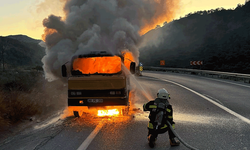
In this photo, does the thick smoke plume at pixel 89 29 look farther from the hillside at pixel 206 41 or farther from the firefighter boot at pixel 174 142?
the hillside at pixel 206 41

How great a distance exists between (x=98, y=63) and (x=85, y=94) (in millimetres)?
1166

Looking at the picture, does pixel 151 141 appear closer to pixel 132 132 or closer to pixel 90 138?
pixel 132 132

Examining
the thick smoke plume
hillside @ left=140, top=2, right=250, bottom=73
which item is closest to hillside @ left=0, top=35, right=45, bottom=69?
hillside @ left=140, top=2, right=250, bottom=73

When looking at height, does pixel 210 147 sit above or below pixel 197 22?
below

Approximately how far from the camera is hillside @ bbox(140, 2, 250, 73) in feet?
180

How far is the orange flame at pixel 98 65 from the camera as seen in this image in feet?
24.9

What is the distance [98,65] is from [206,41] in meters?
78.9

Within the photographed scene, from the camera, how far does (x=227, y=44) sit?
6806cm

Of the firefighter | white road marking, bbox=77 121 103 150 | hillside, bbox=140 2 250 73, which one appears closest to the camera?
the firefighter

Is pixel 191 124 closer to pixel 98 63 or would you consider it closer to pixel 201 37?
pixel 98 63

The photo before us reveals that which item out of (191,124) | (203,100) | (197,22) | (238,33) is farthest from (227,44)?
(191,124)

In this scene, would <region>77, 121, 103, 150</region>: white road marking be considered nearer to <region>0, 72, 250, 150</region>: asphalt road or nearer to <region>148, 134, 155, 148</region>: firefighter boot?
<region>0, 72, 250, 150</region>: asphalt road

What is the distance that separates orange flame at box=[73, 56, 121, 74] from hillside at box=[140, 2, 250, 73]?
40.7 metres

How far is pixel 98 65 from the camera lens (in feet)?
25.1
